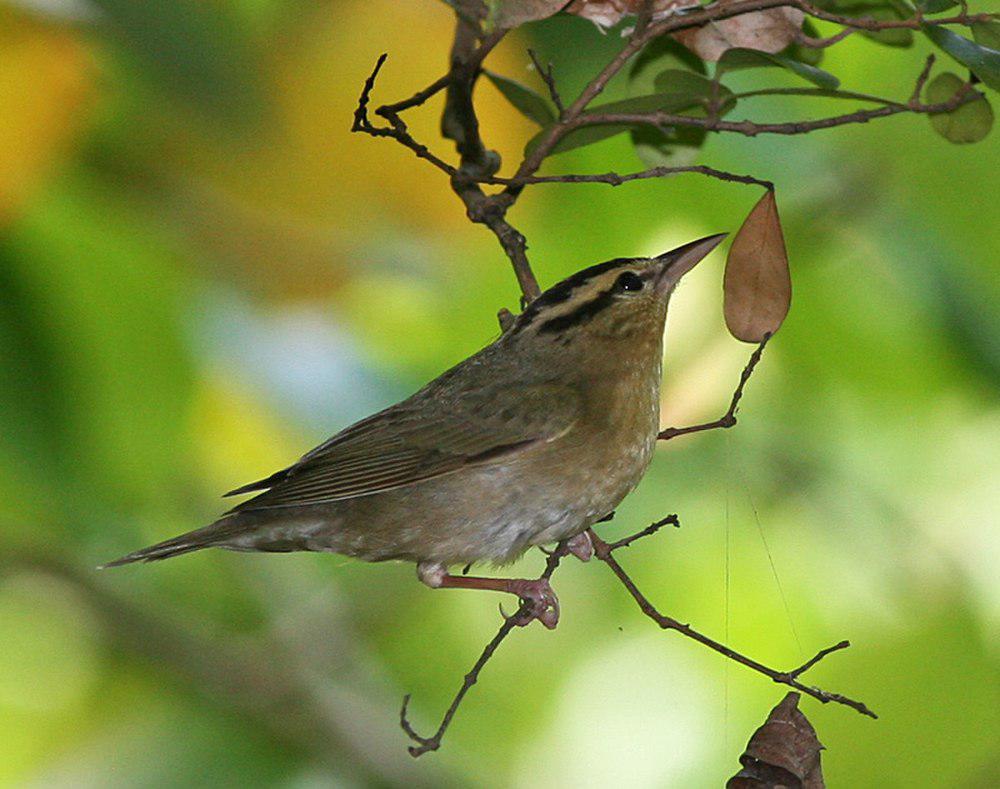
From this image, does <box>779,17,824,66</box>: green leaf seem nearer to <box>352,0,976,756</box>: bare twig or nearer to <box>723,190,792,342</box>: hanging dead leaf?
<box>352,0,976,756</box>: bare twig

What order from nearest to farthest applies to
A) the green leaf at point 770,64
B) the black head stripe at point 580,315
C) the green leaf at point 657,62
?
the green leaf at point 770,64
the green leaf at point 657,62
the black head stripe at point 580,315

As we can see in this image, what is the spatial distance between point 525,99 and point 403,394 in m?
1.25

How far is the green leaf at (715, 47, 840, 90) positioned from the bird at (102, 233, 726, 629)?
0.67 m

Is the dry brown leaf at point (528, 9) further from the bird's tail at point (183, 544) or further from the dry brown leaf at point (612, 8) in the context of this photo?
the bird's tail at point (183, 544)

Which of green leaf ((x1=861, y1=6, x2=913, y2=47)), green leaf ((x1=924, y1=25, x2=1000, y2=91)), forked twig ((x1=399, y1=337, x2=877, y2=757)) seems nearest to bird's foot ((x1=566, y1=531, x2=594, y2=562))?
forked twig ((x1=399, y1=337, x2=877, y2=757))

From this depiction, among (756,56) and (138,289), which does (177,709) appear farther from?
(756,56)

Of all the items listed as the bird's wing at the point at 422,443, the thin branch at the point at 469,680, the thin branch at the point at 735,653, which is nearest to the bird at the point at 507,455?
the bird's wing at the point at 422,443

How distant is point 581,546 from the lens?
449cm

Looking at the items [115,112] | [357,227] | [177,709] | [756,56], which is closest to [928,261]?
[756,56]

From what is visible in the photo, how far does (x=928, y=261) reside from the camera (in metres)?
4.25

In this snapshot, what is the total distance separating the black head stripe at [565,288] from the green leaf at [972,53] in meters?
1.31

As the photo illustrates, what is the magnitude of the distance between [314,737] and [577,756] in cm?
94

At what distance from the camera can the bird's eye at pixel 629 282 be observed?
14.4 feet

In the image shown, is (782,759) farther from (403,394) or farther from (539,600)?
(403,394)
